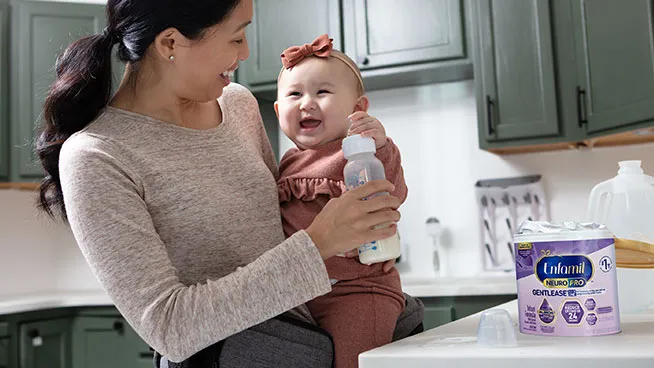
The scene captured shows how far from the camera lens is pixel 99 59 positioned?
120 centimetres

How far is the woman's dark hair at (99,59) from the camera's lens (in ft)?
3.67

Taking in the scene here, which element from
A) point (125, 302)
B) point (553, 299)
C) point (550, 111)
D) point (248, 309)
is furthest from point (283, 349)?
point (550, 111)

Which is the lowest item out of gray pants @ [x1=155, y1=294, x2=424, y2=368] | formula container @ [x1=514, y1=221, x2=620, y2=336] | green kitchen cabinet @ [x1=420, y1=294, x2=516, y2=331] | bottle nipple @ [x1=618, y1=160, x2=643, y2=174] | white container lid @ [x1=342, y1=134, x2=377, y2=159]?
green kitchen cabinet @ [x1=420, y1=294, x2=516, y2=331]

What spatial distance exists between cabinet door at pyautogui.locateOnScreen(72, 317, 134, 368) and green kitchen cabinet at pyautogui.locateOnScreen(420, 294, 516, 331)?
1.34 m

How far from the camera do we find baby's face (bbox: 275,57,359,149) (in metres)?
1.35

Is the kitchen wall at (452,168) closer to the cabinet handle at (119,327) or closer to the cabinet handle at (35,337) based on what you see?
the cabinet handle at (119,327)

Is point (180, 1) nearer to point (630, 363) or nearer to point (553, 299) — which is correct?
point (553, 299)

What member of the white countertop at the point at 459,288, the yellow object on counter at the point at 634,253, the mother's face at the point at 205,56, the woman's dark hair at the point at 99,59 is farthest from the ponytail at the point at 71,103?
the white countertop at the point at 459,288

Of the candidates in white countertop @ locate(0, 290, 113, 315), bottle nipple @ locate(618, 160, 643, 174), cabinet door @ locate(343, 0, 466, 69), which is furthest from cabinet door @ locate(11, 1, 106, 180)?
bottle nipple @ locate(618, 160, 643, 174)

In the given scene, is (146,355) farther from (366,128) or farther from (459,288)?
(366,128)

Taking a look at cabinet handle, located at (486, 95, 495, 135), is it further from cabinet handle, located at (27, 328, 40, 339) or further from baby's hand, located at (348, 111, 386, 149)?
cabinet handle, located at (27, 328, 40, 339)

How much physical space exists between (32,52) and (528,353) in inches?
126

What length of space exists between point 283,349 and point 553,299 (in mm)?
388

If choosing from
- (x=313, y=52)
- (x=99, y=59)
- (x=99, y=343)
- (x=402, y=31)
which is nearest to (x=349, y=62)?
(x=313, y=52)
